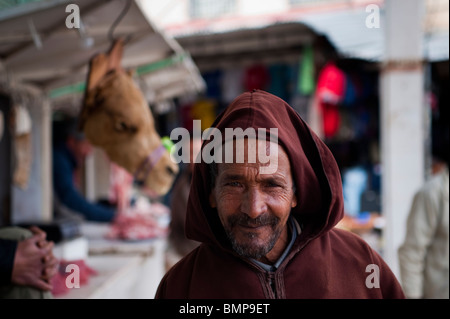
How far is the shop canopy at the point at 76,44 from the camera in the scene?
6.92 feet

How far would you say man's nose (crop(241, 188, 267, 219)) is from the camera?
123 cm

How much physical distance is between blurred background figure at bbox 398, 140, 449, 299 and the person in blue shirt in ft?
A: 11.1

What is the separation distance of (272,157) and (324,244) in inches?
16.4

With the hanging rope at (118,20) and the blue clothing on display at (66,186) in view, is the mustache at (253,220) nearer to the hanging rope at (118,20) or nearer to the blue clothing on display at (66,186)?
the hanging rope at (118,20)

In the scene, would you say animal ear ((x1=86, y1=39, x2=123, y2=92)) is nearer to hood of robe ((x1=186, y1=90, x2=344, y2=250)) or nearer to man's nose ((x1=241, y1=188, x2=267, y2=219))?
hood of robe ((x1=186, y1=90, x2=344, y2=250))

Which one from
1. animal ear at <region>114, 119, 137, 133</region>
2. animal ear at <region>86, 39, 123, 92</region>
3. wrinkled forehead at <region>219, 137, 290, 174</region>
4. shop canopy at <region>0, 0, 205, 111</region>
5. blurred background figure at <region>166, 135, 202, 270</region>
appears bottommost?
blurred background figure at <region>166, 135, 202, 270</region>

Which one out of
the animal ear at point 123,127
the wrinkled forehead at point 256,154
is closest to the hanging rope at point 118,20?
the animal ear at point 123,127

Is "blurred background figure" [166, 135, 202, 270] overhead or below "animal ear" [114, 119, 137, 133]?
below

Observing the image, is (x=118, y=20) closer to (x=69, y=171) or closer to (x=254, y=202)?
(x=254, y=202)

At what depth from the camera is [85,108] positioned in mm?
2336

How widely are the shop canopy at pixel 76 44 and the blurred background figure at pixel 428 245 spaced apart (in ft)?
6.55

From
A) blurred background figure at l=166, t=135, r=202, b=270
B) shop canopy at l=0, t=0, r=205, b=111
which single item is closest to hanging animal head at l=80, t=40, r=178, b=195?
shop canopy at l=0, t=0, r=205, b=111

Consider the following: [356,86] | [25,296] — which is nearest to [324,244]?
[25,296]

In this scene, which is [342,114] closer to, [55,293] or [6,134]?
[6,134]
